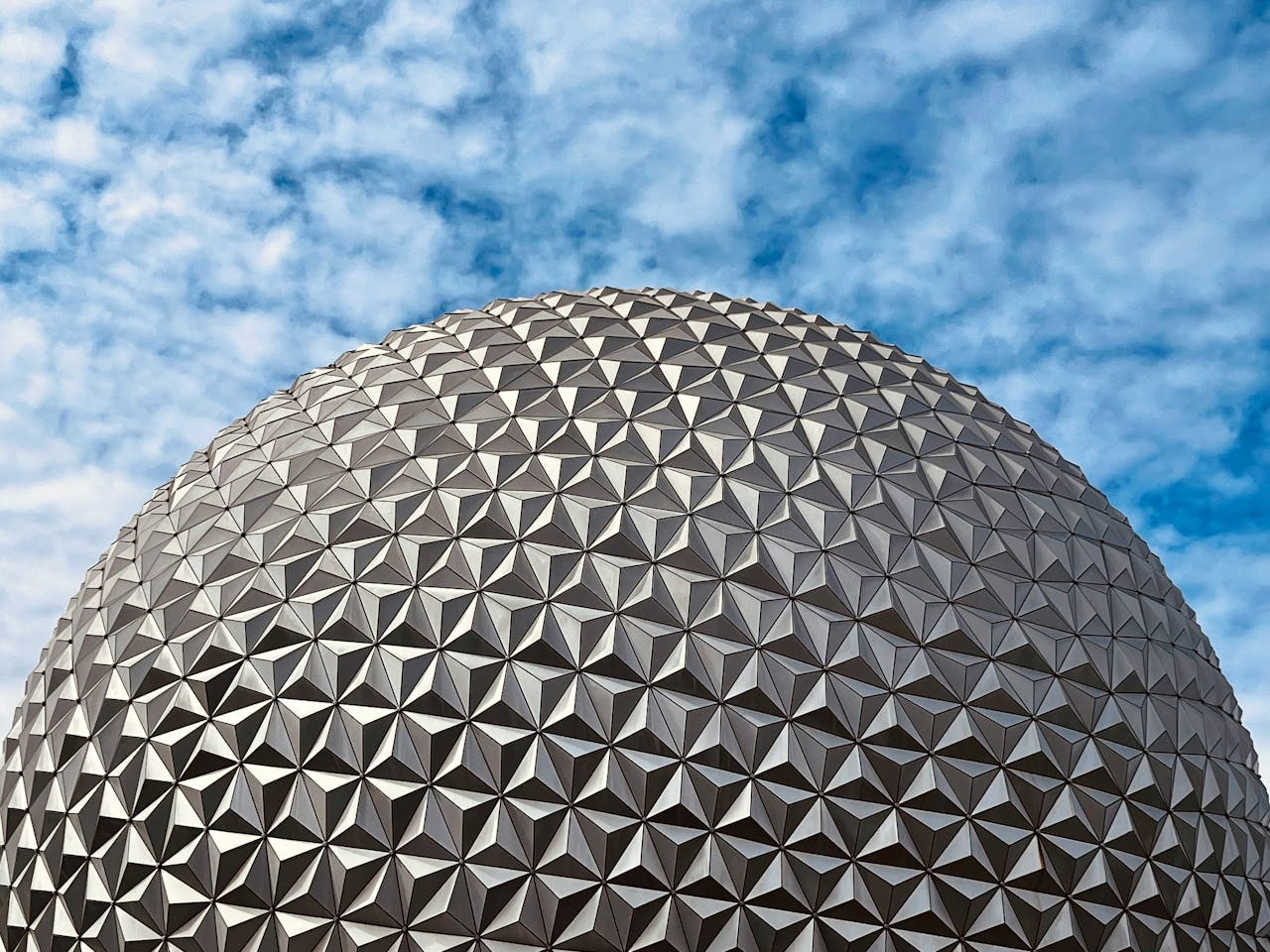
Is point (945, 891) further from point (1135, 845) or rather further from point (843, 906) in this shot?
point (1135, 845)

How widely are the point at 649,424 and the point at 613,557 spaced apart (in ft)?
8.14

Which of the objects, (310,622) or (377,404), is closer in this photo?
(310,622)

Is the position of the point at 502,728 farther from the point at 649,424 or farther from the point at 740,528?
the point at 649,424

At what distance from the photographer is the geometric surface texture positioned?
36.2 ft

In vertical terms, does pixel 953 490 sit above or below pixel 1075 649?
above

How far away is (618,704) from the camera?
450 inches

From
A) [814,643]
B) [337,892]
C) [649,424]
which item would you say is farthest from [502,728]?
[649,424]

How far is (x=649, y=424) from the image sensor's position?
14.2 metres

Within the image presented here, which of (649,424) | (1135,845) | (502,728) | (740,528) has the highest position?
(649,424)

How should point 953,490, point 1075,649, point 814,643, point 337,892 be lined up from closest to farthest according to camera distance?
point 337,892 → point 814,643 → point 1075,649 → point 953,490

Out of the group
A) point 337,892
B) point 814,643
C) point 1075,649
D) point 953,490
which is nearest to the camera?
point 337,892

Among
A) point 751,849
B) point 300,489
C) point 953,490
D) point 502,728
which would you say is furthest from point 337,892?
point 953,490

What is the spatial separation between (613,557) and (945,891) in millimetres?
5573

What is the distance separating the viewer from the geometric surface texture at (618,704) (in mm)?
11047
